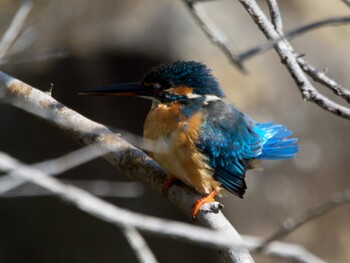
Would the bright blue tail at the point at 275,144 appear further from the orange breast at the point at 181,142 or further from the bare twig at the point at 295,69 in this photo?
the bare twig at the point at 295,69

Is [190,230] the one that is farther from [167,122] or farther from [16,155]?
[16,155]

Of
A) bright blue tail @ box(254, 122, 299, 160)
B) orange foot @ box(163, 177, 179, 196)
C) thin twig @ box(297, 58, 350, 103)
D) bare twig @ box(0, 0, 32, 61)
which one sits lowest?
bright blue tail @ box(254, 122, 299, 160)

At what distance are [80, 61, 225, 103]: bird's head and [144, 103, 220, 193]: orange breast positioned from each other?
0.07 meters

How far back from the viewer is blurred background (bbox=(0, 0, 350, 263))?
207 inches

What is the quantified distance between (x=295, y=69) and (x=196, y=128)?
1.11 m

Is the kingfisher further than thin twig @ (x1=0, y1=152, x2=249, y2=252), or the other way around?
the kingfisher

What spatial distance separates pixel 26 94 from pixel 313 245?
9.43ft

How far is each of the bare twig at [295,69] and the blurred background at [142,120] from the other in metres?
2.79

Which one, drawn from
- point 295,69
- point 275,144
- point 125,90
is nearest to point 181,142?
point 125,90

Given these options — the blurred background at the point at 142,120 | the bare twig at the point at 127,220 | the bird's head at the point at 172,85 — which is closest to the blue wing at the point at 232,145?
the bird's head at the point at 172,85

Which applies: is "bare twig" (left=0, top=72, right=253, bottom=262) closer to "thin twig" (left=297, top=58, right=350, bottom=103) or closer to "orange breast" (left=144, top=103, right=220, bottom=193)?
"orange breast" (left=144, top=103, right=220, bottom=193)

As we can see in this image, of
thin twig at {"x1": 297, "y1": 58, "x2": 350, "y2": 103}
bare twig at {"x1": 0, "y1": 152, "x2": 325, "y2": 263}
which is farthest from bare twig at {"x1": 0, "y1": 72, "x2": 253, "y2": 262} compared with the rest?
bare twig at {"x1": 0, "y1": 152, "x2": 325, "y2": 263}

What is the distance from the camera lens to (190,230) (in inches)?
59.9

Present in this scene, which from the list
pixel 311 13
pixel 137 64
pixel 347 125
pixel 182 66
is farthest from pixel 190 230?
pixel 311 13
